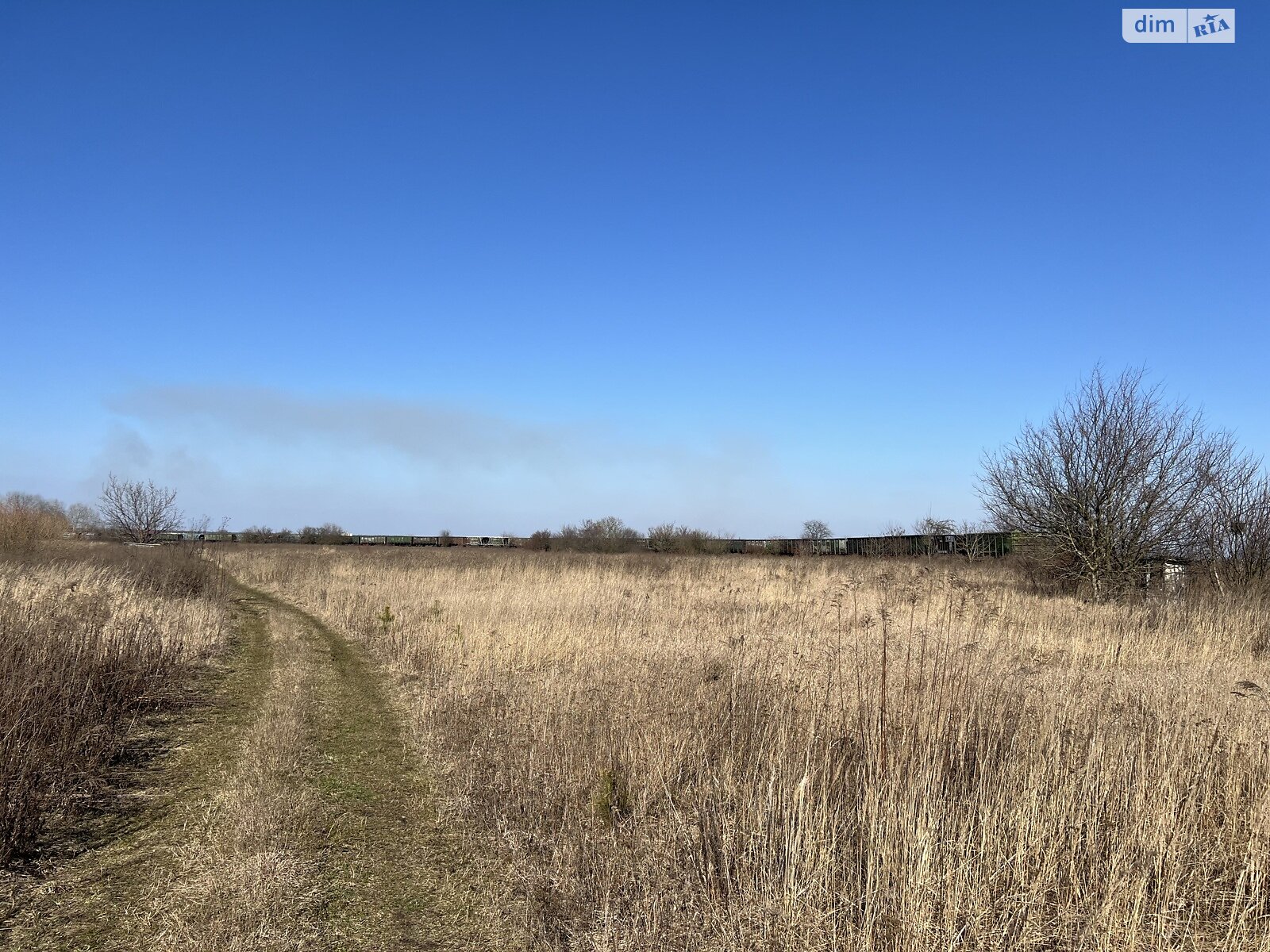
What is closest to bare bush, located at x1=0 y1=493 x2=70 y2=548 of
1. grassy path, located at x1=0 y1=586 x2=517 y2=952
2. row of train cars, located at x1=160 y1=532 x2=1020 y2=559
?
row of train cars, located at x1=160 y1=532 x2=1020 y2=559

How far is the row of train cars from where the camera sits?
75.8ft

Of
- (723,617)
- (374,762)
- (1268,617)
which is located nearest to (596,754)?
(374,762)

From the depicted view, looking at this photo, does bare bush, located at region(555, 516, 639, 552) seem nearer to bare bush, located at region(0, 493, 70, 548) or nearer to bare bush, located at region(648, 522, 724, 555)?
bare bush, located at region(648, 522, 724, 555)

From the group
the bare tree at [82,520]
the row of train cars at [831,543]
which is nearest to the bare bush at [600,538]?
the row of train cars at [831,543]

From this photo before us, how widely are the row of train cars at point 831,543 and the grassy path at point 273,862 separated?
18784 millimetres

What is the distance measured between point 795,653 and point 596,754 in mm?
3192

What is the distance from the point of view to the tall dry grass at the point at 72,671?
5.55 meters

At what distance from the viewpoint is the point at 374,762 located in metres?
7.21

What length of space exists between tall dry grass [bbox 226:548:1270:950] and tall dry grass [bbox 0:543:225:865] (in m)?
3.09

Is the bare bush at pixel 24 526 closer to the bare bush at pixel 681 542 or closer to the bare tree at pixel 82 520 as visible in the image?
the bare tree at pixel 82 520

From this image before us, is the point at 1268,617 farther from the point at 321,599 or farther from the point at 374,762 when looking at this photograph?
the point at 321,599

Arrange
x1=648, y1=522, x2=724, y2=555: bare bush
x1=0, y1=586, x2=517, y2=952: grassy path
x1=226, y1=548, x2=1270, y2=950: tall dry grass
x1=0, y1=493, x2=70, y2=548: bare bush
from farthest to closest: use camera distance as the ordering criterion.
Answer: x1=648, y1=522, x2=724, y2=555: bare bush
x1=0, y1=493, x2=70, y2=548: bare bush
x1=0, y1=586, x2=517, y2=952: grassy path
x1=226, y1=548, x2=1270, y2=950: tall dry grass

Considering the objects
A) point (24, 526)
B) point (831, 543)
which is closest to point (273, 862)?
point (24, 526)

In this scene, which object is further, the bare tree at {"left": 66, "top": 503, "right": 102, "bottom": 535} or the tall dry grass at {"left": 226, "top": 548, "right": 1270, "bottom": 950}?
the bare tree at {"left": 66, "top": 503, "right": 102, "bottom": 535}
